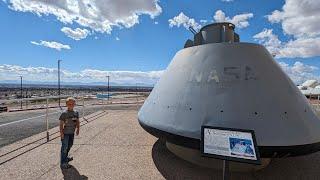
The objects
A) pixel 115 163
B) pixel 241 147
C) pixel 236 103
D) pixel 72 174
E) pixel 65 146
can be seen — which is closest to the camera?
pixel 241 147

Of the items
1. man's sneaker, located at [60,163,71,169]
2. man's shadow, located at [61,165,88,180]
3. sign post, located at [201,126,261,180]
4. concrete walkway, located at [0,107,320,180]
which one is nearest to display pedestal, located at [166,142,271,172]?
concrete walkway, located at [0,107,320,180]

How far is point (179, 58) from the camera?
Result: 581 centimetres

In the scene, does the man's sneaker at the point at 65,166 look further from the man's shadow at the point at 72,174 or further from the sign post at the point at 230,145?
the sign post at the point at 230,145

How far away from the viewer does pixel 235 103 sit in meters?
4.37

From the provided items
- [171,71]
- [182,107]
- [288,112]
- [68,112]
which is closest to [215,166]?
[182,107]

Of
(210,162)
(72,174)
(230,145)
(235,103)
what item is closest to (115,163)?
(72,174)

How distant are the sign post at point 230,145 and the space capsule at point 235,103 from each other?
28.0 inches

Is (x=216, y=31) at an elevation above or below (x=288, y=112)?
above

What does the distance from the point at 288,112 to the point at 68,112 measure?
360cm

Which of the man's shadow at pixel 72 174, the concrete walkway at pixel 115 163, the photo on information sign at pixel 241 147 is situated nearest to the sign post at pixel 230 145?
the photo on information sign at pixel 241 147

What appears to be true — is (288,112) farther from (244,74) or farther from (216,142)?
(216,142)

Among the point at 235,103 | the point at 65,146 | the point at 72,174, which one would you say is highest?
the point at 235,103

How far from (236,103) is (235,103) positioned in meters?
0.01

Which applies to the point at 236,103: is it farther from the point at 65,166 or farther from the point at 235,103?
the point at 65,166
